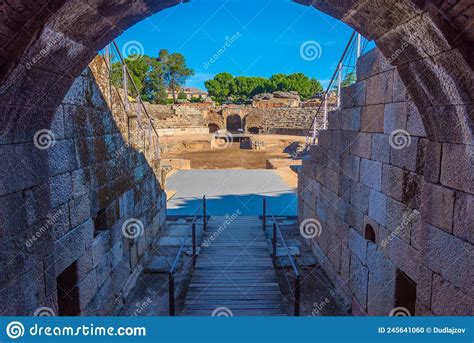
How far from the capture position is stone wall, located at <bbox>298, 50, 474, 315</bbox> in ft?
9.75

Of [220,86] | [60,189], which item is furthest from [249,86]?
[60,189]

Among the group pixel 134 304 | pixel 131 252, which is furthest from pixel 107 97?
pixel 134 304

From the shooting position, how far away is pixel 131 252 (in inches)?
252

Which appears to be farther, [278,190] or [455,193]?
[278,190]

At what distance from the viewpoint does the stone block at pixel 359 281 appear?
4.99 m

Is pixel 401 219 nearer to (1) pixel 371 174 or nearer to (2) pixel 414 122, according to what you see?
(1) pixel 371 174

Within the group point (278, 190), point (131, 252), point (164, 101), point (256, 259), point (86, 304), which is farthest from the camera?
point (164, 101)

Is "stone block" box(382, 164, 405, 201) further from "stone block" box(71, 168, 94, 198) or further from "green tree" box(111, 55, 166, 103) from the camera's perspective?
"green tree" box(111, 55, 166, 103)

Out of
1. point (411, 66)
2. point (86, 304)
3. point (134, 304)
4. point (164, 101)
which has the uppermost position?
point (164, 101)

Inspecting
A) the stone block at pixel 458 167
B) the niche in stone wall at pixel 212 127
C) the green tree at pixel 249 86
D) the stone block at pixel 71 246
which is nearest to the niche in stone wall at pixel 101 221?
the stone block at pixel 71 246

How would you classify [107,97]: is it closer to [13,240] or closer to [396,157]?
[13,240]

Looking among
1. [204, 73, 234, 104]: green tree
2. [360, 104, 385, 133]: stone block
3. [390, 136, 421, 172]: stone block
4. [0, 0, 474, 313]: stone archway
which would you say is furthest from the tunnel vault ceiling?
[204, 73, 234, 104]: green tree

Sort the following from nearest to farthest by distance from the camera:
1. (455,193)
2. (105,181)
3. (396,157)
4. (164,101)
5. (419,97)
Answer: (455,193) < (419,97) < (396,157) < (105,181) < (164,101)

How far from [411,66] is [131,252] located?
549 centimetres
